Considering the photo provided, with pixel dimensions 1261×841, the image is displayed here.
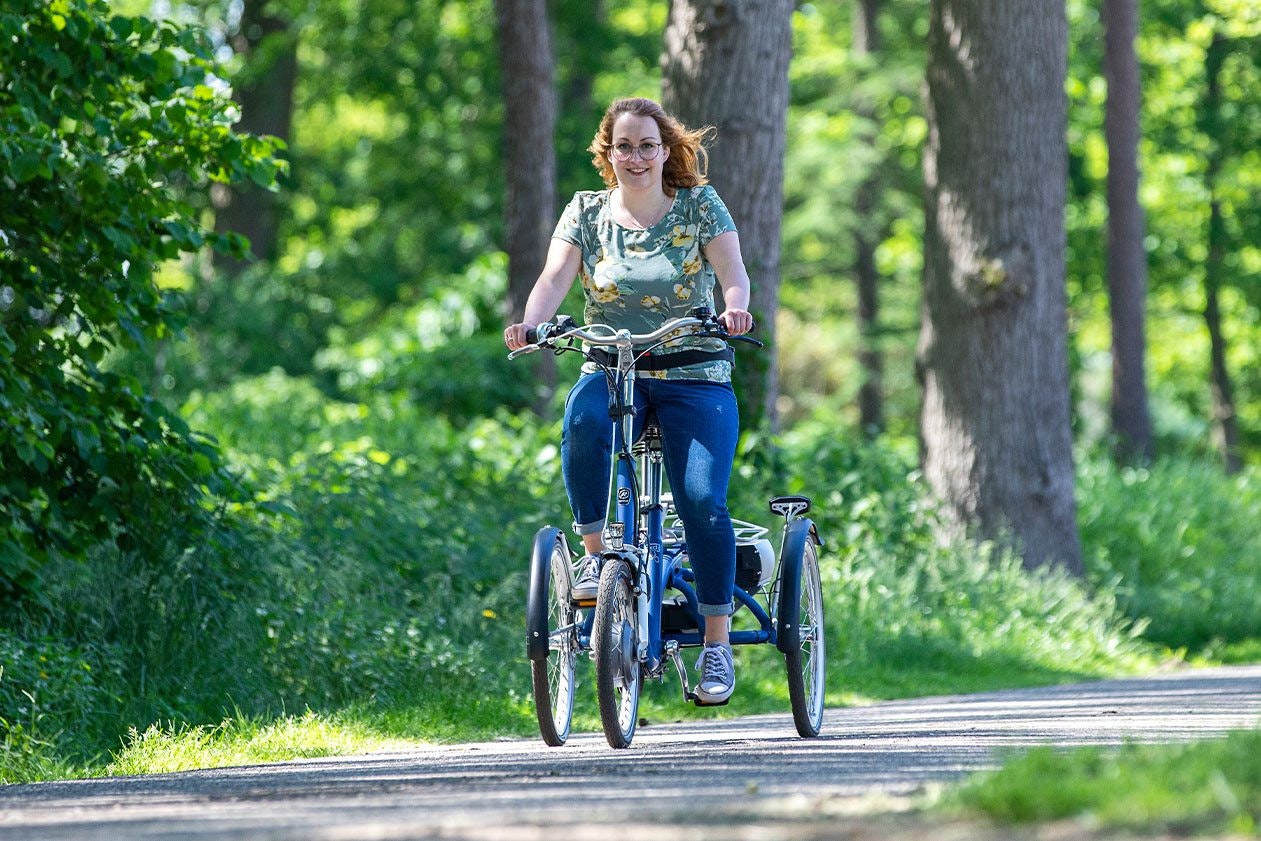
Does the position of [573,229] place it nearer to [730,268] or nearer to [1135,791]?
[730,268]

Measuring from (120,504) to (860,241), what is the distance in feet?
78.7

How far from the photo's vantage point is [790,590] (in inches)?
278

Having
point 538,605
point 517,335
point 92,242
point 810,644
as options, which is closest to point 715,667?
point 538,605

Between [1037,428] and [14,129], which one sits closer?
[14,129]

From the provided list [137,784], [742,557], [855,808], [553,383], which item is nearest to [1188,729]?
[742,557]

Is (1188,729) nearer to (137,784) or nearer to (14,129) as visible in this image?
(137,784)

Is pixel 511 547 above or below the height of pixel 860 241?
below

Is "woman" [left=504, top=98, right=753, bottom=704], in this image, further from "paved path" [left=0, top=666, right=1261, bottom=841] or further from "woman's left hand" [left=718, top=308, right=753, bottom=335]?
"paved path" [left=0, top=666, right=1261, bottom=841]

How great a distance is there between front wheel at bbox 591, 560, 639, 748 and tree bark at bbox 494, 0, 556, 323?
1055cm

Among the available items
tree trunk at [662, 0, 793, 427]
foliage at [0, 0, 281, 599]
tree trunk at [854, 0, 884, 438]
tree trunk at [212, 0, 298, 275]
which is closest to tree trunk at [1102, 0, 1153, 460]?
tree trunk at [854, 0, 884, 438]

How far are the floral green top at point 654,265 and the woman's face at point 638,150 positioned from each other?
0.39 ft

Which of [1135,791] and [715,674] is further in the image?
[715,674]

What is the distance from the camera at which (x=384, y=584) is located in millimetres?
9984

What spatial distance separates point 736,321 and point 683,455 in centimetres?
57
